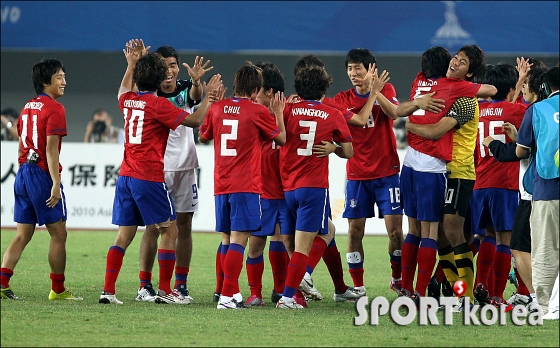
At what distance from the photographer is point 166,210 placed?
282 inches

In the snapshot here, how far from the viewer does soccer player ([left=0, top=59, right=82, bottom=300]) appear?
24.1 feet

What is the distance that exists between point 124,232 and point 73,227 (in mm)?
7925

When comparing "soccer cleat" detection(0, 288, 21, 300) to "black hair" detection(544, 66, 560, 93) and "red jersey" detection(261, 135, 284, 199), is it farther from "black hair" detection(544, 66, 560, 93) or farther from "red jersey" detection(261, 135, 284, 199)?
"black hair" detection(544, 66, 560, 93)

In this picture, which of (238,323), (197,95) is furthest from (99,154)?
(238,323)

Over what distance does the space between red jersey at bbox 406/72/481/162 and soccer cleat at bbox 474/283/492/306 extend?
1192 millimetres

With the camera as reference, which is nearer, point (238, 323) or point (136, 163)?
point (238, 323)

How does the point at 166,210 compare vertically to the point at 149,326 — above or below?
above

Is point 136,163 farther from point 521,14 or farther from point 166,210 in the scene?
point 521,14

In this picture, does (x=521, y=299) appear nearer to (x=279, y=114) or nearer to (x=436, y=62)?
(x=436, y=62)

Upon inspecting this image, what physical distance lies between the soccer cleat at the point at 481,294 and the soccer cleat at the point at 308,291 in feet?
4.53

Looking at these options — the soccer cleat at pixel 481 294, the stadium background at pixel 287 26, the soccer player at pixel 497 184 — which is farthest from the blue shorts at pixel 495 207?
the stadium background at pixel 287 26

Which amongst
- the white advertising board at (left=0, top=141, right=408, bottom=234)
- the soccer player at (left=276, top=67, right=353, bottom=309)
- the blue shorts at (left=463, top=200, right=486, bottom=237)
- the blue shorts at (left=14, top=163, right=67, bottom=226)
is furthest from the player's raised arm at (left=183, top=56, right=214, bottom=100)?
the white advertising board at (left=0, top=141, right=408, bottom=234)

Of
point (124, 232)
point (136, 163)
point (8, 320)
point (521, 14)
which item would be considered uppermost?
point (521, 14)

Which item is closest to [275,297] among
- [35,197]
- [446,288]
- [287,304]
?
[287,304]
